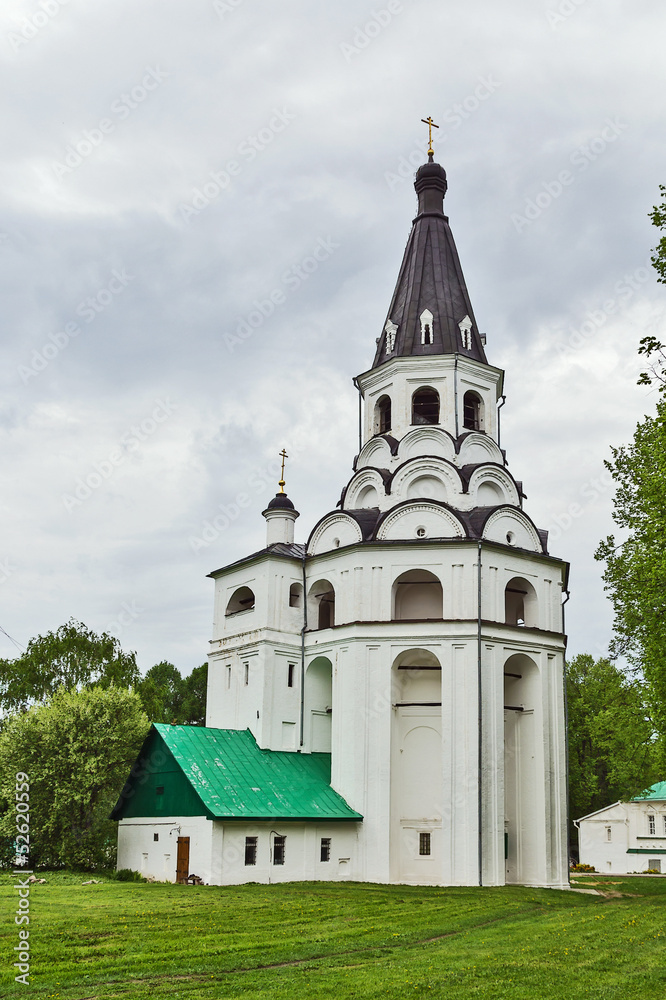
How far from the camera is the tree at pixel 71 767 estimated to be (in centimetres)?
3225

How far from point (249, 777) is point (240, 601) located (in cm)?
882

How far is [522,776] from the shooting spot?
3328cm

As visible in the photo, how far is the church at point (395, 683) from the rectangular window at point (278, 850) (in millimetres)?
69

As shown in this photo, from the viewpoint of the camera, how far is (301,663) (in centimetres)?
3478

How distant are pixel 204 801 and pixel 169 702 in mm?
41808

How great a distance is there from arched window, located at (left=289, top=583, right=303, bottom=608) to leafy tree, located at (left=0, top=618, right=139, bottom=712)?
46.0 ft

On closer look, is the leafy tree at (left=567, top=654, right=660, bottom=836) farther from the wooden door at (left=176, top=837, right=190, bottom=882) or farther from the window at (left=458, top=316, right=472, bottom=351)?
the wooden door at (left=176, top=837, right=190, bottom=882)

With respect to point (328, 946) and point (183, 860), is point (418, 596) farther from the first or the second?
point (328, 946)

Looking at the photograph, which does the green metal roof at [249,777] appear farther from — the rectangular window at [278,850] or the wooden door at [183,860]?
the wooden door at [183,860]

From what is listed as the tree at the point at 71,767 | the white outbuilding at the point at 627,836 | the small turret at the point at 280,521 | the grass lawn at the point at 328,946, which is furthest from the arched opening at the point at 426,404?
the white outbuilding at the point at 627,836

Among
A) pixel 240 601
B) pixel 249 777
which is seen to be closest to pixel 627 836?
pixel 240 601

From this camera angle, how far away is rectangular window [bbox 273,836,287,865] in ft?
95.2

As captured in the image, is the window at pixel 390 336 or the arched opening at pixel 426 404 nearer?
the arched opening at pixel 426 404

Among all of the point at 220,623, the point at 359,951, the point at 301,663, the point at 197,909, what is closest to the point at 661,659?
the point at 359,951
